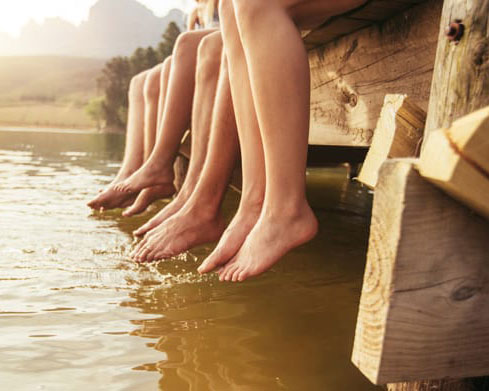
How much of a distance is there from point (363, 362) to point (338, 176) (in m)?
6.60

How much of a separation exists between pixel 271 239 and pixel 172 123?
1118 mm

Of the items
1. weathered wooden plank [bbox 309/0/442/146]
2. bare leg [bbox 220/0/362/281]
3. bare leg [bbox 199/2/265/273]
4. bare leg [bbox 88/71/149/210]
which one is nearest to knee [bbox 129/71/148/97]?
bare leg [bbox 88/71/149/210]

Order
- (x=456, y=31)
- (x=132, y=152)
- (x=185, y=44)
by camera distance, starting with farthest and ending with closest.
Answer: (x=132, y=152), (x=185, y=44), (x=456, y=31)

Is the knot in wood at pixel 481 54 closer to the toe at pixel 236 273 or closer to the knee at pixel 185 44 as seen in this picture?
the toe at pixel 236 273

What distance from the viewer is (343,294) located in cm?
183

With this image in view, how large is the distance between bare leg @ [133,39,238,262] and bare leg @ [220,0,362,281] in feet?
1.25

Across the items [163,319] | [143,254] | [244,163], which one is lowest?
[163,319]

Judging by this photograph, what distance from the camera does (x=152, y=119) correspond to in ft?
9.61

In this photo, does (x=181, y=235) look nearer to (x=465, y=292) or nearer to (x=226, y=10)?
(x=226, y=10)

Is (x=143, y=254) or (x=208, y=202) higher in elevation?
(x=208, y=202)

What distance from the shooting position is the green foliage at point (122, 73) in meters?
34.5

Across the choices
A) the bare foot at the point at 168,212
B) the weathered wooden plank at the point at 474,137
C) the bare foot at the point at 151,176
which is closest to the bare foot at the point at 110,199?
the bare foot at the point at 151,176

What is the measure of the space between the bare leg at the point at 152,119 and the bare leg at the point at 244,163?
1040 mm

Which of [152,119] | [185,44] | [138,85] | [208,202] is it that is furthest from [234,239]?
[138,85]
